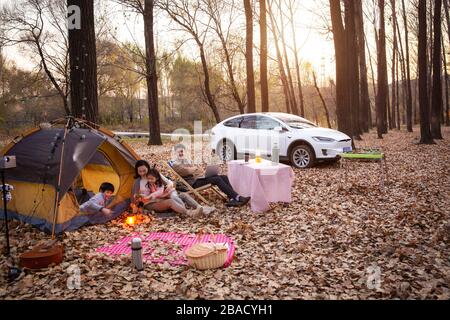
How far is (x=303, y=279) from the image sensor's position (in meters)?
4.03

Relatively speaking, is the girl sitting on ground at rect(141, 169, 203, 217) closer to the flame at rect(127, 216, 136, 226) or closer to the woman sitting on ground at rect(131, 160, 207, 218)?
the woman sitting on ground at rect(131, 160, 207, 218)

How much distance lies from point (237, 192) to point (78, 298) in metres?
4.11

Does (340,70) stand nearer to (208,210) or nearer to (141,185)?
(208,210)

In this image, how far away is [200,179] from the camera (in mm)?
7297

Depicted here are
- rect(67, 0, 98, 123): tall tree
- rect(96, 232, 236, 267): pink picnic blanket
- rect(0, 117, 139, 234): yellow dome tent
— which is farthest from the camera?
rect(67, 0, 98, 123): tall tree

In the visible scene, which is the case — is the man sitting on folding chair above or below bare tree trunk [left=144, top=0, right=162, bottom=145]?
below

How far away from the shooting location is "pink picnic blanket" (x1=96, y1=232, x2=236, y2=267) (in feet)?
15.2

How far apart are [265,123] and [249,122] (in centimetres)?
57

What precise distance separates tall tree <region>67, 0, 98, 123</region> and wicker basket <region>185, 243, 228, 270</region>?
4558 millimetres

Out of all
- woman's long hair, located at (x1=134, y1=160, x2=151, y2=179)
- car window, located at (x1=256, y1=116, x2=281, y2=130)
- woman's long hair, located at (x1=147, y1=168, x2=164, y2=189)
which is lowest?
woman's long hair, located at (x1=147, y1=168, x2=164, y2=189)

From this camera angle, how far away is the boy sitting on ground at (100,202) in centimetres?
606

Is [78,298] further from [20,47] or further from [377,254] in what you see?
[20,47]

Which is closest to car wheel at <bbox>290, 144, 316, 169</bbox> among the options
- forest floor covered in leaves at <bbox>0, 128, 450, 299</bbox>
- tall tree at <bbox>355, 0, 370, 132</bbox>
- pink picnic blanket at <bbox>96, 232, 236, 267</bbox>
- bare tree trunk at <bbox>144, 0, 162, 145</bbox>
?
forest floor covered in leaves at <bbox>0, 128, 450, 299</bbox>

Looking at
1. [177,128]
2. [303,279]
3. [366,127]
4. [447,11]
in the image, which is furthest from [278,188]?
[177,128]
